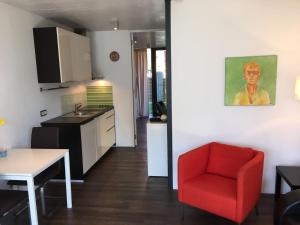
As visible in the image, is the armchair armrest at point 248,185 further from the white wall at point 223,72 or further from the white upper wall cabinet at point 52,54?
the white upper wall cabinet at point 52,54

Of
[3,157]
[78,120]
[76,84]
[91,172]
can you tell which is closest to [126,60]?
[76,84]

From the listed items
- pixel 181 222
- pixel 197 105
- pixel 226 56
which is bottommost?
pixel 181 222

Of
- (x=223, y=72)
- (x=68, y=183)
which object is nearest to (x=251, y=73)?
(x=223, y=72)

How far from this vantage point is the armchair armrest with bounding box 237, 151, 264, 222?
2.24 m

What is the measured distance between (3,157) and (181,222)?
6.42ft

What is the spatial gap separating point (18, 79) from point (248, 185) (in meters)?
2.84

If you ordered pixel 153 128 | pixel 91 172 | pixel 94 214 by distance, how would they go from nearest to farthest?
pixel 94 214 < pixel 153 128 < pixel 91 172

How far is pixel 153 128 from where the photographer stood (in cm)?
366

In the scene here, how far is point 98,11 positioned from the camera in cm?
343

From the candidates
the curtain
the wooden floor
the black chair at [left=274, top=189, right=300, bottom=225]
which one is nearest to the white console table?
the wooden floor

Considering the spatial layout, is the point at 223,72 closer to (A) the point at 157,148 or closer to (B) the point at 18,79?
(A) the point at 157,148

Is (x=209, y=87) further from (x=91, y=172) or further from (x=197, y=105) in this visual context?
(x=91, y=172)

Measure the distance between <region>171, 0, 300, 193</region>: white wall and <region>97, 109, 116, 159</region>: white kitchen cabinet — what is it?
64.7 inches

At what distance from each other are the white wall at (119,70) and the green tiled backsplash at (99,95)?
0.10 m
